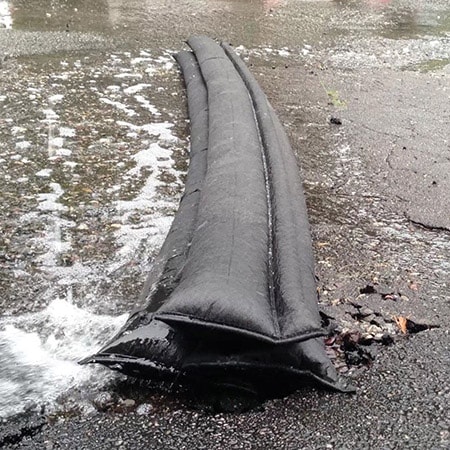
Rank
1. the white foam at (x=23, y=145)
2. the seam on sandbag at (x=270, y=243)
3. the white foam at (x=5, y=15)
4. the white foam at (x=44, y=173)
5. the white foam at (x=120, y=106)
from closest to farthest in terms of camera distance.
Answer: the seam on sandbag at (x=270, y=243), the white foam at (x=44, y=173), the white foam at (x=23, y=145), the white foam at (x=120, y=106), the white foam at (x=5, y=15)

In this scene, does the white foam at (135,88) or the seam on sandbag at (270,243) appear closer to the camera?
the seam on sandbag at (270,243)

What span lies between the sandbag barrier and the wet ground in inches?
4.1

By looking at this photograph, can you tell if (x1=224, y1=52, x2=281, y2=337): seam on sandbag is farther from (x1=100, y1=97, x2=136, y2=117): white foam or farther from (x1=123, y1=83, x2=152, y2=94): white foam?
(x1=123, y1=83, x2=152, y2=94): white foam

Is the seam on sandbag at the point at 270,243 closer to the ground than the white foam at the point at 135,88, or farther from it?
closer to the ground

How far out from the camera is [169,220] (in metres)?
2.72

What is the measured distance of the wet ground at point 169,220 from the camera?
1611mm

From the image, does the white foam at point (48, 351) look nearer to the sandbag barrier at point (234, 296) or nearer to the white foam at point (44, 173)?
the sandbag barrier at point (234, 296)

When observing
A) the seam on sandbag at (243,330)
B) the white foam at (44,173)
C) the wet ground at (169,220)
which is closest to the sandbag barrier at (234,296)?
the seam on sandbag at (243,330)

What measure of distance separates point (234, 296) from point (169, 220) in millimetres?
1116

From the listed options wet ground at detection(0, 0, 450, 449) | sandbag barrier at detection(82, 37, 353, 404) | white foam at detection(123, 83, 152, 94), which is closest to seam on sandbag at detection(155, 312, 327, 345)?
sandbag barrier at detection(82, 37, 353, 404)

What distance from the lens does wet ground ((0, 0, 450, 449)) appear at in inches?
63.4

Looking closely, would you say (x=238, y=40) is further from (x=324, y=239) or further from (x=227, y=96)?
(x=324, y=239)

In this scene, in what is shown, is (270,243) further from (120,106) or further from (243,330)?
(120,106)

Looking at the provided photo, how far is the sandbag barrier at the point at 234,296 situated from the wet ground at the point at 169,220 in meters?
0.10
